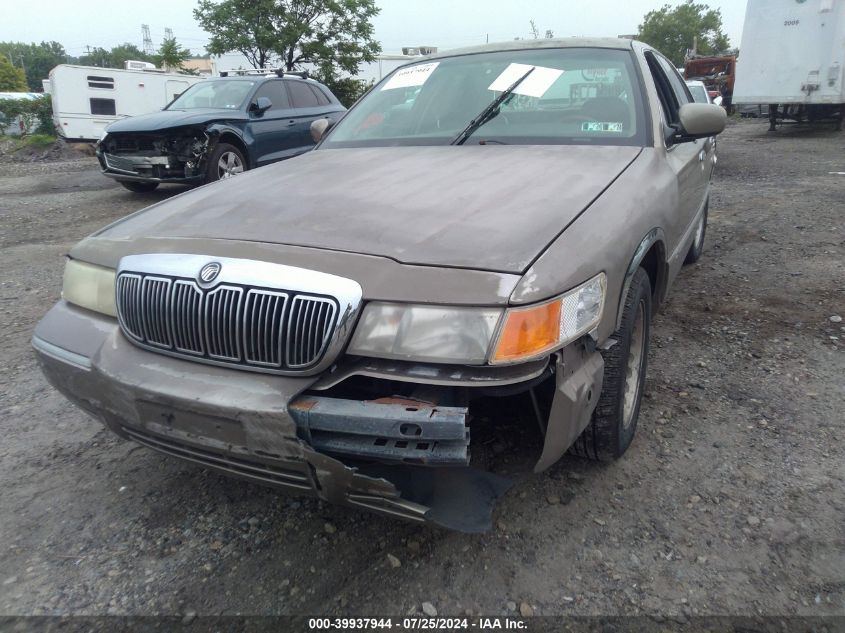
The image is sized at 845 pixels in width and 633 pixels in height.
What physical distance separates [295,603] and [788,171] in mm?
11088

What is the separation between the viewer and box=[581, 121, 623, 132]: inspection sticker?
298cm

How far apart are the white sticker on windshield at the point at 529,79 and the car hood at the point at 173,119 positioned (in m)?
5.87

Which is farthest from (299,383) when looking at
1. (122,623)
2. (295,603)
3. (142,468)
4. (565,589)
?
(142,468)

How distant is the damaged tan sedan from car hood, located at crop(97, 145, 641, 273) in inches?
0.4

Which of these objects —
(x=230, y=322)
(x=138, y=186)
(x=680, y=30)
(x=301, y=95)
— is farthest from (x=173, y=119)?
(x=680, y=30)

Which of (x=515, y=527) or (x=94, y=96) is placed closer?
(x=515, y=527)

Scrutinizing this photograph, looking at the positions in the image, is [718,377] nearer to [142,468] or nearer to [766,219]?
[142,468]

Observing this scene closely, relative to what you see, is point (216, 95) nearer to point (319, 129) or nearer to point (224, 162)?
point (224, 162)

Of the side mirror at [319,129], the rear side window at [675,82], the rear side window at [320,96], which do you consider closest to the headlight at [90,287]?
the side mirror at [319,129]

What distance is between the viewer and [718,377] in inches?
131

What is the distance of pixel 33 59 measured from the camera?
3334 inches

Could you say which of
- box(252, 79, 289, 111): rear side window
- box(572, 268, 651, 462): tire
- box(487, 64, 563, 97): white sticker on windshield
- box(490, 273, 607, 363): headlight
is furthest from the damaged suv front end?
box(490, 273, 607, 363): headlight

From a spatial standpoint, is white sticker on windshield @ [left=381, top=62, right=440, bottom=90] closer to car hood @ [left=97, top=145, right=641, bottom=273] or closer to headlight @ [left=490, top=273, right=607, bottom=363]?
car hood @ [left=97, top=145, right=641, bottom=273]

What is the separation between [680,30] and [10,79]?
205ft
